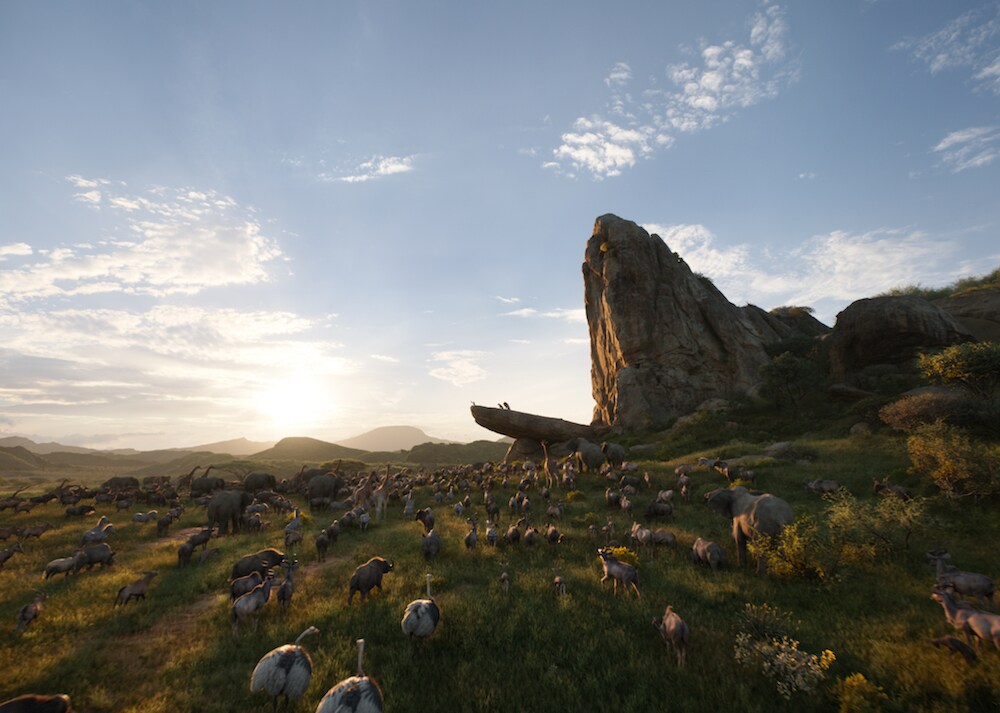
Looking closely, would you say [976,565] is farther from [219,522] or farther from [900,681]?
[219,522]

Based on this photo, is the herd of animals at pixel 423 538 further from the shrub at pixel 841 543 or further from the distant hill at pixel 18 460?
the distant hill at pixel 18 460

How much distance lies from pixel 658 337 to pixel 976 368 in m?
33.7

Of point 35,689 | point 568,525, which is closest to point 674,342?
point 568,525


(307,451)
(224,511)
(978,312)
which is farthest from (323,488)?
(307,451)

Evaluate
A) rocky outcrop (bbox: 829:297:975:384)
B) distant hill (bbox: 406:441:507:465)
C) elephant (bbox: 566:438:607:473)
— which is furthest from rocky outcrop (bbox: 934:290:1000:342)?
distant hill (bbox: 406:441:507:465)

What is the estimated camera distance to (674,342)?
56.7 m

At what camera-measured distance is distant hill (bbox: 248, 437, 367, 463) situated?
10644 centimetres

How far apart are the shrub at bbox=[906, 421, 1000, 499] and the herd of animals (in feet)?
5.37

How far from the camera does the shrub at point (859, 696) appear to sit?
661cm

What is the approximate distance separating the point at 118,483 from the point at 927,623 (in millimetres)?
61929

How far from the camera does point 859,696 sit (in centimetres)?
673

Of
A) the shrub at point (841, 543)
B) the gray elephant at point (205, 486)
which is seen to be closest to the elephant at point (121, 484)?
the gray elephant at point (205, 486)

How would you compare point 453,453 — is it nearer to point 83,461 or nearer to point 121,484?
point 121,484

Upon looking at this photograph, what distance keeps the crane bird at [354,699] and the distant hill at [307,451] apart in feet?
340
